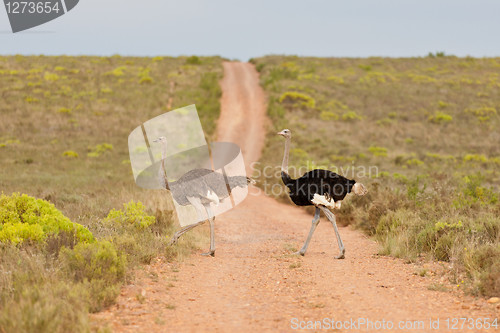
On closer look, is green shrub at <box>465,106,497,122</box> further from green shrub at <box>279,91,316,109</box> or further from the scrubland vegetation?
the scrubland vegetation

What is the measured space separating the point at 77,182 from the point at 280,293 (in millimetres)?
15347

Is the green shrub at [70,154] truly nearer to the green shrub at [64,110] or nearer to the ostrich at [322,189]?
the green shrub at [64,110]

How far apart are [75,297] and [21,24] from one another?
2408 centimetres

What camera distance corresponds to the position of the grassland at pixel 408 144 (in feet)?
32.4

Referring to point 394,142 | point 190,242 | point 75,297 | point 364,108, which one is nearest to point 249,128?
point 394,142

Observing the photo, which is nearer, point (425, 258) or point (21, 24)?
point (425, 258)

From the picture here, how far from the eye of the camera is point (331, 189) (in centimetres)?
977

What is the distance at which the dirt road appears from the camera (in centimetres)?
623

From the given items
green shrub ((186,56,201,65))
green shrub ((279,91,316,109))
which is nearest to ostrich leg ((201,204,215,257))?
green shrub ((279,91,316,109))

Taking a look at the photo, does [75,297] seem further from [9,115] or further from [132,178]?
[9,115]

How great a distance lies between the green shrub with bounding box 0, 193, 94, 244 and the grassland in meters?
6.15

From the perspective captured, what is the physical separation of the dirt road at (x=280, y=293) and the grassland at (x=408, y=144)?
768mm

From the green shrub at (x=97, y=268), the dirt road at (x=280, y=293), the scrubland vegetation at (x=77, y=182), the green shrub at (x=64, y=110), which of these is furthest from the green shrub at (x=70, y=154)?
the green shrub at (x=97, y=268)

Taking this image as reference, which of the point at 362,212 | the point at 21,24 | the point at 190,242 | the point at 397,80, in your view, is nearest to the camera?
the point at 190,242
